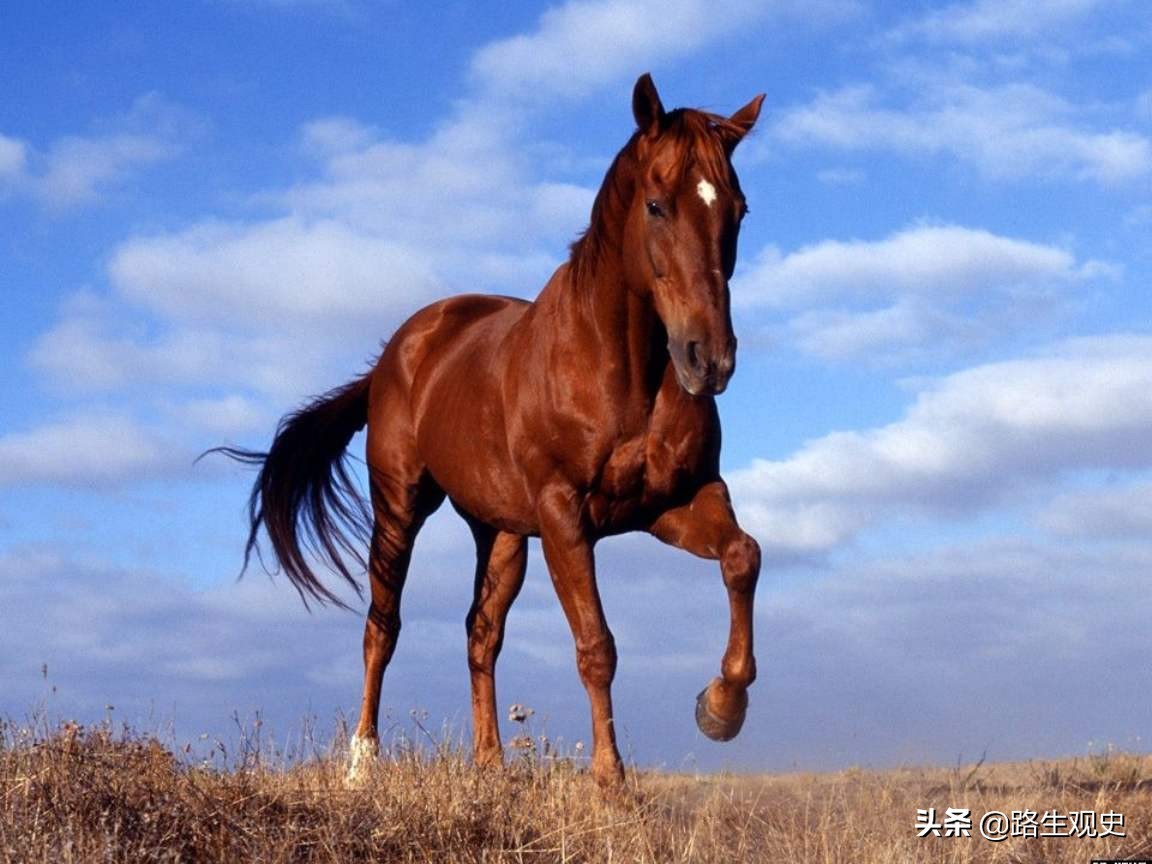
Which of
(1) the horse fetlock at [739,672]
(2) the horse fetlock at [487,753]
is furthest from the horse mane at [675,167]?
(2) the horse fetlock at [487,753]

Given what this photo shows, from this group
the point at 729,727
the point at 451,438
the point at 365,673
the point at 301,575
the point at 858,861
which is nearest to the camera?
the point at 858,861

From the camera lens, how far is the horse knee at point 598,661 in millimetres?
6672

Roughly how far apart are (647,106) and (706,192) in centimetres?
62

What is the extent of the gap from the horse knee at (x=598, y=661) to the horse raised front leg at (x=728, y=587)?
18.5 inches

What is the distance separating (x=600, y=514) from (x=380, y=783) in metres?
1.65

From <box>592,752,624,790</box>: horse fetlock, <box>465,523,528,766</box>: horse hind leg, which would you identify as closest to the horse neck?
<box>592,752,624,790</box>: horse fetlock

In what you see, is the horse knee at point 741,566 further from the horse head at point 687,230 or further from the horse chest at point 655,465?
the horse head at point 687,230

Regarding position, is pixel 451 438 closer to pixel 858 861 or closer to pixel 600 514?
pixel 600 514

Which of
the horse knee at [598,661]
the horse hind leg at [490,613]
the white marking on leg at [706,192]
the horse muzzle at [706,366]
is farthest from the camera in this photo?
the horse hind leg at [490,613]

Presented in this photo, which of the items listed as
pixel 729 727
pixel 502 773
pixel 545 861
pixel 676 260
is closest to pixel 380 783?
pixel 502 773

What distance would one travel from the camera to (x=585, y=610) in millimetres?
6770

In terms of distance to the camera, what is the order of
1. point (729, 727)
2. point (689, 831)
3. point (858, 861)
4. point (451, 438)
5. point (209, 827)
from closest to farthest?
point (209, 827) < point (858, 861) < point (689, 831) < point (729, 727) < point (451, 438)

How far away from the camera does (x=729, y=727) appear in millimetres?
6738

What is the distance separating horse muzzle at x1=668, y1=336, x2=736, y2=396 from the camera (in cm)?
613
